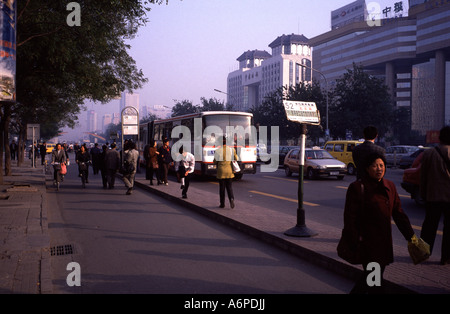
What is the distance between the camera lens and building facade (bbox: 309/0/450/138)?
8325cm

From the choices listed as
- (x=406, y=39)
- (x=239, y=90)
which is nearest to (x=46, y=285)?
(x=406, y=39)

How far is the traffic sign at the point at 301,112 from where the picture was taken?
7468 mm

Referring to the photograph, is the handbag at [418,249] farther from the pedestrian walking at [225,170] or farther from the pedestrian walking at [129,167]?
the pedestrian walking at [129,167]

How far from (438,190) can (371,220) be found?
2290 millimetres

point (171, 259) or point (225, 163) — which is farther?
point (225, 163)

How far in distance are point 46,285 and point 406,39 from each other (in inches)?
4065

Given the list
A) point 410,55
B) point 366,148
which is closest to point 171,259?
point 366,148

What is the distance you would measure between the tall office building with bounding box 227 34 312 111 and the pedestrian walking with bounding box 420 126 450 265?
12823 centimetres

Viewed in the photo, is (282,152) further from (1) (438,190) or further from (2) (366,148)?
(1) (438,190)

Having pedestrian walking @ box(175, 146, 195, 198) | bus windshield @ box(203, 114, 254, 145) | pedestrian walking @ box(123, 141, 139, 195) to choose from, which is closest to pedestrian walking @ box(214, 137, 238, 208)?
pedestrian walking @ box(175, 146, 195, 198)

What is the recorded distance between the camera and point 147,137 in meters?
31.0

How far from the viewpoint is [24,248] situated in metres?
6.77
